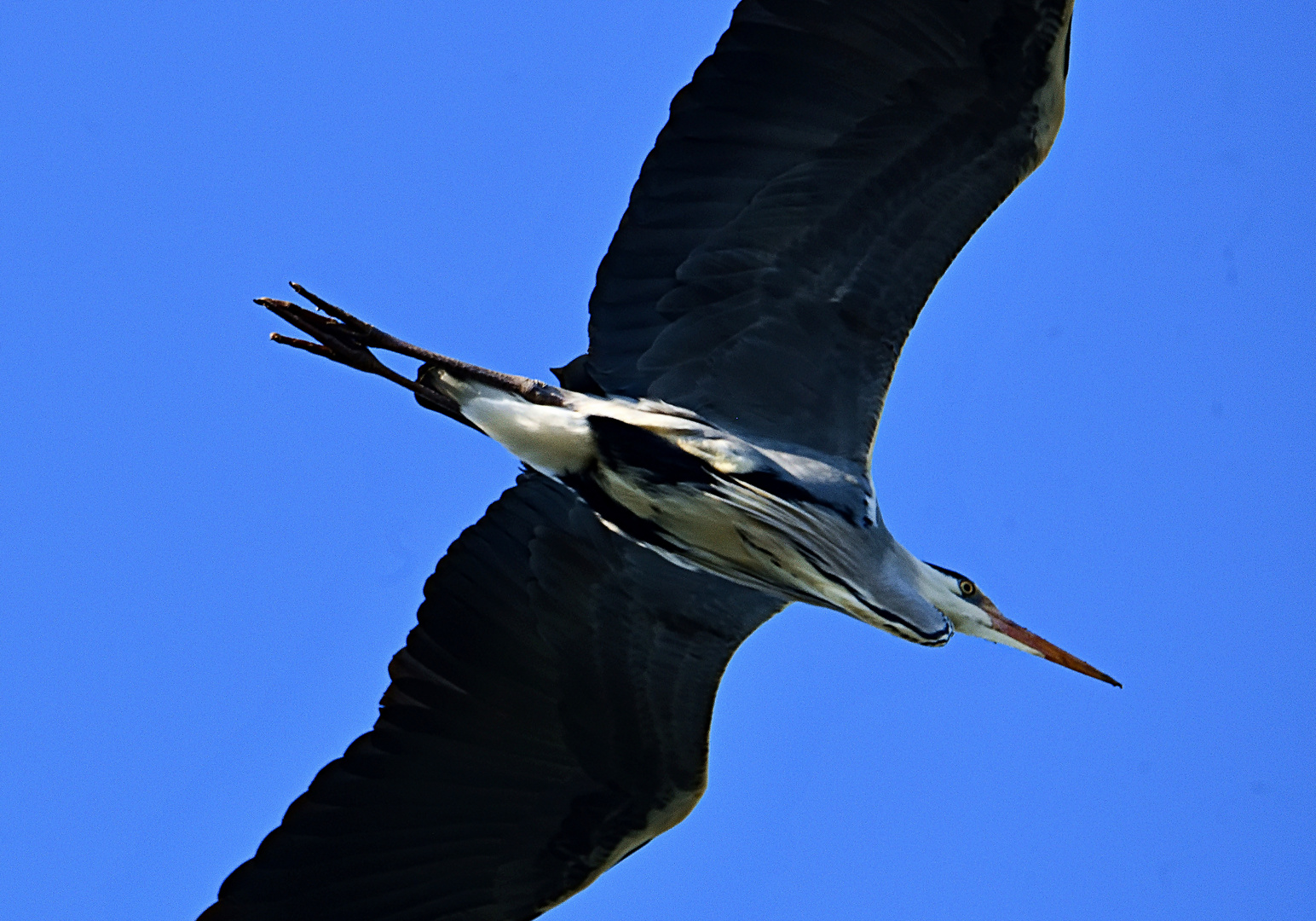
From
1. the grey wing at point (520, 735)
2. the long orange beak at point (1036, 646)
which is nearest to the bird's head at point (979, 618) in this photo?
the long orange beak at point (1036, 646)

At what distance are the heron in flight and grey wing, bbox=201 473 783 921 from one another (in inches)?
0.5

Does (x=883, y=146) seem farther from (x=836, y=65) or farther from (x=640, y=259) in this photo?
(x=640, y=259)

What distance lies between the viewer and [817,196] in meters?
7.61

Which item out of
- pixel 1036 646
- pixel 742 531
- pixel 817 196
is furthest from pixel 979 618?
pixel 817 196

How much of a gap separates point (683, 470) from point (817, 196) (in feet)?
4.34

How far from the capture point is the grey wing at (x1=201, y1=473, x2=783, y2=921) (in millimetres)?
8266

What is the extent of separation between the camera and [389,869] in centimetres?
844

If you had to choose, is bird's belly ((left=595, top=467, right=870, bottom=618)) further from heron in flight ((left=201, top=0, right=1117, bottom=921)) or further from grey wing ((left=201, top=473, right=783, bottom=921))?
grey wing ((left=201, top=473, right=783, bottom=921))

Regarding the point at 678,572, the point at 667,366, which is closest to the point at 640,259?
the point at 667,366

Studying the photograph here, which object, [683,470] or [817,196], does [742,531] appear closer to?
[683,470]

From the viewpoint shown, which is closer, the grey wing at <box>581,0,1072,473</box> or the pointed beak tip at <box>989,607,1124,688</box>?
the grey wing at <box>581,0,1072,473</box>

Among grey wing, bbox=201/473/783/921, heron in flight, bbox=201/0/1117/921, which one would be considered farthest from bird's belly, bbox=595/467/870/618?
grey wing, bbox=201/473/783/921

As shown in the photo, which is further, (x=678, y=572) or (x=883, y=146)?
(x=678, y=572)

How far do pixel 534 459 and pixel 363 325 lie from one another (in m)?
0.95
